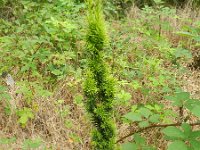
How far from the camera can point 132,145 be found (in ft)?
7.09

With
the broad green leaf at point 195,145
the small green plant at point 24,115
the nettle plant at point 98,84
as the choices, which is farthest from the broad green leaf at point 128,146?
the small green plant at point 24,115

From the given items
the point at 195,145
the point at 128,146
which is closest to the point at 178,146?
the point at 195,145

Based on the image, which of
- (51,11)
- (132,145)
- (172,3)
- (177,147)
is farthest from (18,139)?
(172,3)

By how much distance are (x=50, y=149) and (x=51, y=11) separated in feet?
7.97

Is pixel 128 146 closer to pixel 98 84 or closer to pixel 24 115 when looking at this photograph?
pixel 98 84

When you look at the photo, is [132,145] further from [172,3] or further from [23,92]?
[172,3]

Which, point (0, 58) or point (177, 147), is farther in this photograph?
point (0, 58)

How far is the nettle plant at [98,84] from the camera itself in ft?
5.64

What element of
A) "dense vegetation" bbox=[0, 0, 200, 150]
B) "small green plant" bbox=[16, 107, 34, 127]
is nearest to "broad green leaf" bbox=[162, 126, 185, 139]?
"dense vegetation" bbox=[0, 0, 200, 150]

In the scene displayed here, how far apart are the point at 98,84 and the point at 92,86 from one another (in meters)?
0.04

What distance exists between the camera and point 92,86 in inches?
72.1

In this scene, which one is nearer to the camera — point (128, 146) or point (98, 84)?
point (98, 84)

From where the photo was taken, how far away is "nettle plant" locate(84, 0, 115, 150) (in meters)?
1.72

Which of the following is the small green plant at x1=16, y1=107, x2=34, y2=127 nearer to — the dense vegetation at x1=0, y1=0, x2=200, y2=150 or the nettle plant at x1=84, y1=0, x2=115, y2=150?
the dense vegetation at x1=0, y1=0, x2=200, y2=150
